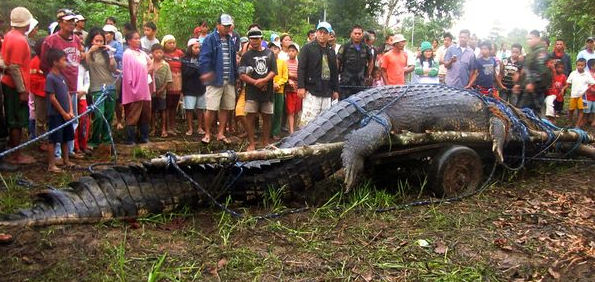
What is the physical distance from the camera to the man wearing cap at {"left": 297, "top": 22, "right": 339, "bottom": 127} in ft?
21.5

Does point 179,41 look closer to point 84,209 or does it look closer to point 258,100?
point 258,100

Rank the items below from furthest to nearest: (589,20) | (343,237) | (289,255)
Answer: (589,20), (343,237), (289,255)

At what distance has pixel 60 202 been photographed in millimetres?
3324

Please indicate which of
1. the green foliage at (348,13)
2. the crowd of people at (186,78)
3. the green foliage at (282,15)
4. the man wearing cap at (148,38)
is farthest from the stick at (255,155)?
the green foliage at (348,13)

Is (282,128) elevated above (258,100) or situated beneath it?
situated beneath

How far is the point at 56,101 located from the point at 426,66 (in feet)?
19.5

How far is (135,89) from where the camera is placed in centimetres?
613

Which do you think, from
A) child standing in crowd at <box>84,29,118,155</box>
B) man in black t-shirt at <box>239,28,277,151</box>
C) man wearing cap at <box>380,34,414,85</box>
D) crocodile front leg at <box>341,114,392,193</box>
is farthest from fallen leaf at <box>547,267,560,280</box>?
man wearing cap at <box>380,34,414,85</box>

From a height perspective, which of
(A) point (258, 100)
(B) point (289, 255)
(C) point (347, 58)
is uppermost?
(C) point (347, 58)

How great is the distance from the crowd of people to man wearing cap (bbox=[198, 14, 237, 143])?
0.01 meters

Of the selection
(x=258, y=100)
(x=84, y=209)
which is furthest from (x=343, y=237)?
(x=258, y=100)

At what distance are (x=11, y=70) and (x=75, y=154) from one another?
43.6 inches

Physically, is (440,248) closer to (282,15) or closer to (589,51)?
(589,51)

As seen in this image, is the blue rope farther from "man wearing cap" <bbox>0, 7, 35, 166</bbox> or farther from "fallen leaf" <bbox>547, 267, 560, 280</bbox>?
"man wearing cap" <bbox>0, 7, 35, 166</bbox>
